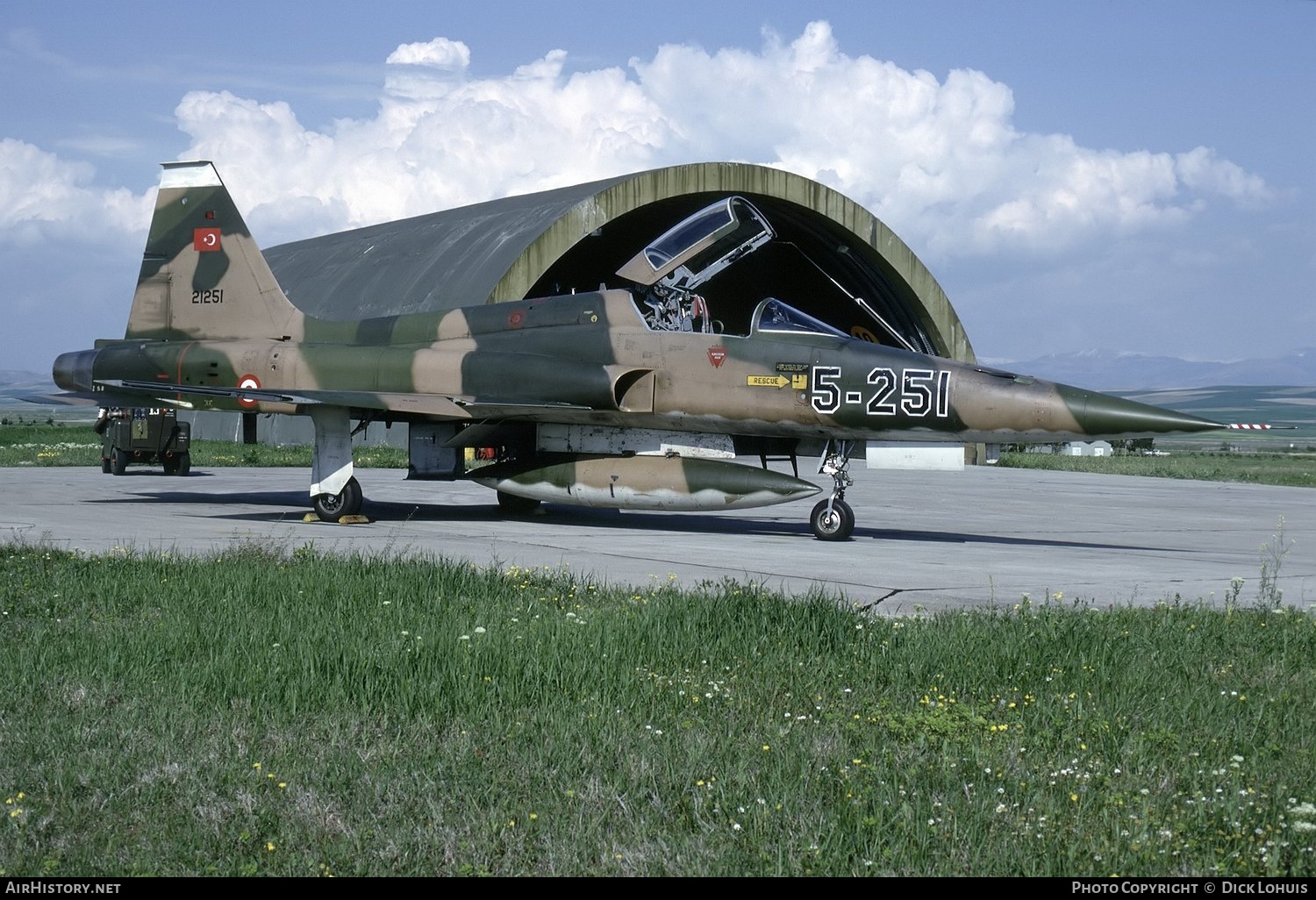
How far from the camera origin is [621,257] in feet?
113

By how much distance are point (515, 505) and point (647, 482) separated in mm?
3553

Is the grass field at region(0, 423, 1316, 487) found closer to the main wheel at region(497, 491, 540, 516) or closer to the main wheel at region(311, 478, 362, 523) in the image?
the main wheel at region(497, 491, 540, 516)

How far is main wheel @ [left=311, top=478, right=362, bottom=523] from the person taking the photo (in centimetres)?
1509

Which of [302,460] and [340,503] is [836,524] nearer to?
[340,503]

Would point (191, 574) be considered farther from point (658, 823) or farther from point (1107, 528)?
point (1107, 528)

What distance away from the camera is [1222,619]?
7555 millimetres

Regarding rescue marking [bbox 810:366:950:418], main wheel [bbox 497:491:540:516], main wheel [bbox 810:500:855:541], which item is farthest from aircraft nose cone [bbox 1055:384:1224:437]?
main wheel [bbox 497:491:540:516]

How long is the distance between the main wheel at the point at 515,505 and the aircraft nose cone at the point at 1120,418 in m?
7.29

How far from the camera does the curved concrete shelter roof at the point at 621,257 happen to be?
26688mm

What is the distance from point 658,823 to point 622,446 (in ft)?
35.2

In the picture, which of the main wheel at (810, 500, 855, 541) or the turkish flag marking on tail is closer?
the main wheel at (810, 500, 855, 541)

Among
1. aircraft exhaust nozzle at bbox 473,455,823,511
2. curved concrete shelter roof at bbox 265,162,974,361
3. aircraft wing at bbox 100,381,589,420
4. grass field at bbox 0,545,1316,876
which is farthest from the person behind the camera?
curved concrete shelter roof at bbox 265,162,974,361

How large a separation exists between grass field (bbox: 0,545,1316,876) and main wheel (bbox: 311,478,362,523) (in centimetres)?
717

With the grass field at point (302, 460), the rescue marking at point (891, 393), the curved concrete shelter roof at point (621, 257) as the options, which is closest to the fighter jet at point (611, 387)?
the rescue marking at point (891, 393)
